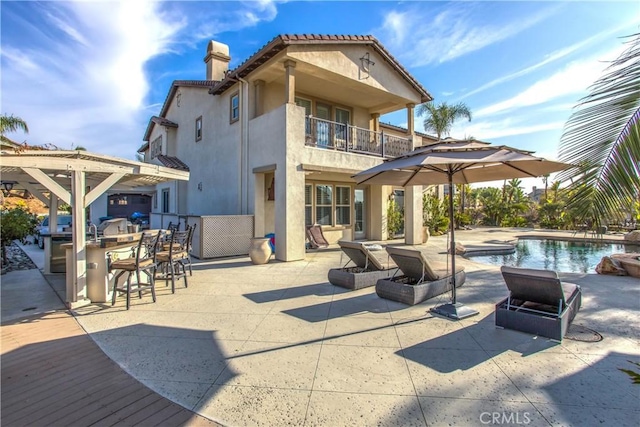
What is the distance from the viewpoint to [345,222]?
16.2 m

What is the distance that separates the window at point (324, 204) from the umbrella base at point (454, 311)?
32.1 ft

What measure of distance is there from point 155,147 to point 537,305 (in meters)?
24.2

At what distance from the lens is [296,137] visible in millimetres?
10836

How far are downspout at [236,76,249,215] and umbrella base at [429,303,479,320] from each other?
9.00m

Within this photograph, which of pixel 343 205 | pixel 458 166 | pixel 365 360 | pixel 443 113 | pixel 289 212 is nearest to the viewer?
pixel 365 360

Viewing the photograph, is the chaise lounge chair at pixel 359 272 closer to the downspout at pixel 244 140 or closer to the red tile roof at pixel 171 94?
the downspout at pixel 244 140

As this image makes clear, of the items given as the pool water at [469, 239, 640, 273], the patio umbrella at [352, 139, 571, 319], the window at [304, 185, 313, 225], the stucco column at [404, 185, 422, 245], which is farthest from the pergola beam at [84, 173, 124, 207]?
the stucco column at [404, 185, 422, 245]

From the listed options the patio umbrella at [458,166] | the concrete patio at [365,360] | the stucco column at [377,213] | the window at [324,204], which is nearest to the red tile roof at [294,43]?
the stucco column at [377,213]

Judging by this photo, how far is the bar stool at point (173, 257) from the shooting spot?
23.6 feet

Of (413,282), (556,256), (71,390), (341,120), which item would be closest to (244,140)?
(341,120)

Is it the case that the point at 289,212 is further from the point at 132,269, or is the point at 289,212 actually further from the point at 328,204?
the point at 132,269

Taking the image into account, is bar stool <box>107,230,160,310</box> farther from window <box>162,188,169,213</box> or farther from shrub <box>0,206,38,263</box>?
window <box>162,188,169,213</box>

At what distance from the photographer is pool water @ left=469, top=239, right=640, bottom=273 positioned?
11.2 meters

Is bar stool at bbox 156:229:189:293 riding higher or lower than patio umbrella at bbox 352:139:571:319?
lower
